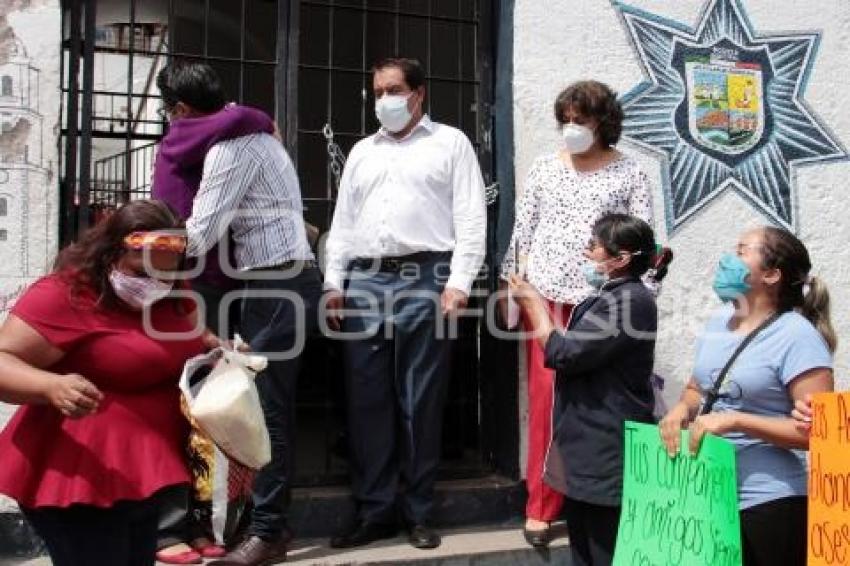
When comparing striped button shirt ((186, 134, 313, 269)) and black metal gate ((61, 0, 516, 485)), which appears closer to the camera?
striped button shirt ((186, 134, 313, 269))

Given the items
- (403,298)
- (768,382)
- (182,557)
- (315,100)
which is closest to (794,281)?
(768,382)

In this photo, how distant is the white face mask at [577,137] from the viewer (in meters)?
4.40

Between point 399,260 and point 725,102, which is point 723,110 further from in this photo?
point 399,260

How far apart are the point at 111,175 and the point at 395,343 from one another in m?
2.56

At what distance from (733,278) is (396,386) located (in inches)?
71.7

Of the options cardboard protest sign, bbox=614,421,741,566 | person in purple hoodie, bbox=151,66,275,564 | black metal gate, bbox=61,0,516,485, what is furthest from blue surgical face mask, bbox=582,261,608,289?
black metal gate, bbox=61,0,516,485

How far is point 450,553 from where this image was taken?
4266 millimetres

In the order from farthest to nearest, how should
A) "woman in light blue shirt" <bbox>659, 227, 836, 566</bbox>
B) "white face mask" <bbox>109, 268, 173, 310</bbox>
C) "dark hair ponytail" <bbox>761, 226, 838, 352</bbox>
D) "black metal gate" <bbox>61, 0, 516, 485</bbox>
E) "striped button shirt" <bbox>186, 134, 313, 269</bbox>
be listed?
"black metal gate" <bbox>61, 0, 516, 485</bbox>, "striped button shirt" <bbox>186, 134, 313, 269</bbox>, "dark hair ponytail" <bbox>761, 226, 838, 352</bbox>, "woman in light blue shirt" <bbox>659, 227, 836, 566</bbox>, "white face mask" <bbox>109, 268, 173, 310</bbox>

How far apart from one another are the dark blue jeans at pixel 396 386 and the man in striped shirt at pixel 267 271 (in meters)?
0.34

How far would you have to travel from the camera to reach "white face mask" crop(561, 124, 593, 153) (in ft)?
14.4

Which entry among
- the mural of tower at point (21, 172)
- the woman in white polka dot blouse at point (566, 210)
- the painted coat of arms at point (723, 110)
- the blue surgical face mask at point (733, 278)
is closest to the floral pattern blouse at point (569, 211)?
the woman in white polka dot blouse at point (566, 210)

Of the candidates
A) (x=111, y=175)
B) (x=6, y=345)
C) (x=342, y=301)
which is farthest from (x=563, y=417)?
(x=111, y=175)

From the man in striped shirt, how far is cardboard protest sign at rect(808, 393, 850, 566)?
215 centimetres

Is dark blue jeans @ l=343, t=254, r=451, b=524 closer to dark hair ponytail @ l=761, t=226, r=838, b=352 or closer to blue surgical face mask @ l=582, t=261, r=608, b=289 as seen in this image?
blue surgical face mask @ l=582, t=261, r=608, b=289
